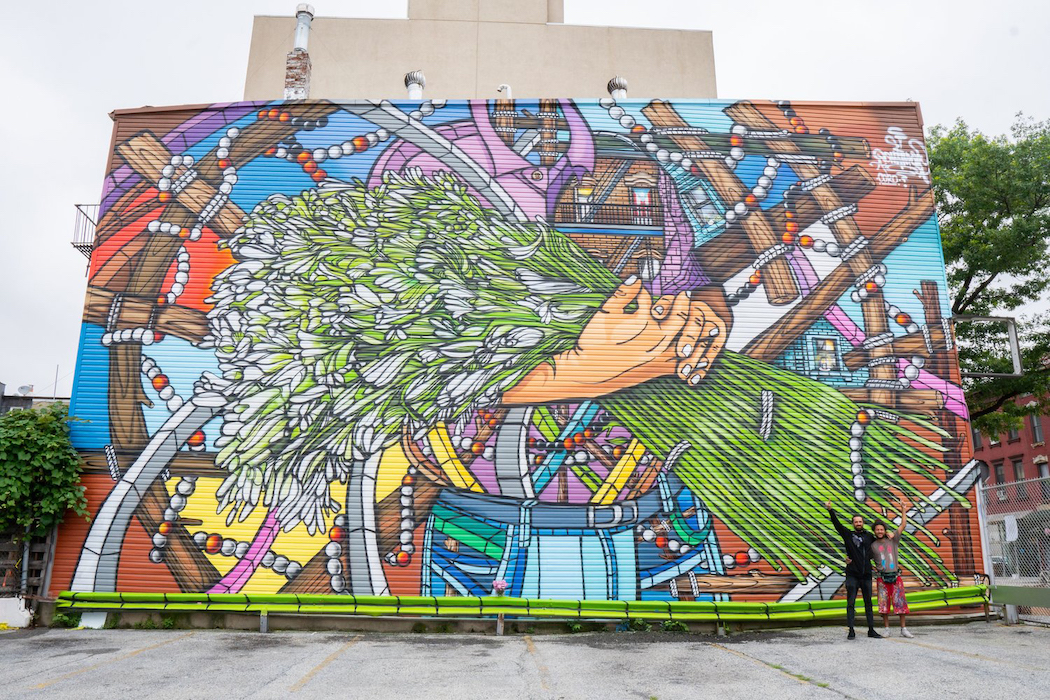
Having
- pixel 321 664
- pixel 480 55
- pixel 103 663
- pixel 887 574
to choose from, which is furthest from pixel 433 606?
pixel 480 55

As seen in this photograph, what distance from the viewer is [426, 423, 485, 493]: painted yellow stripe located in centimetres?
1109

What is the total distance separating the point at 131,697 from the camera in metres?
6.37

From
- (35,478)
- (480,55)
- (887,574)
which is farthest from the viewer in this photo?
(480,55)

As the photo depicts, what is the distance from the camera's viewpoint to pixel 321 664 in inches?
314

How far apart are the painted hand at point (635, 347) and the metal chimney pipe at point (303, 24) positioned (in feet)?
27.5

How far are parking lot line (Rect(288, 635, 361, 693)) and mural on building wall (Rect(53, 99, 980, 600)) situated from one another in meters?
1.20

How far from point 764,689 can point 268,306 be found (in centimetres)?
926

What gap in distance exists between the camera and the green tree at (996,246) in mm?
15680

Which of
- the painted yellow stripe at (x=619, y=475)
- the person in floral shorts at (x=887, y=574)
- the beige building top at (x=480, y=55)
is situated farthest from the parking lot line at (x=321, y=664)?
the beige building top at (x=480, y=55)

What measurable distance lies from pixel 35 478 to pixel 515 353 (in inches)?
299

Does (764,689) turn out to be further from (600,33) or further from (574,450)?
(600,33)

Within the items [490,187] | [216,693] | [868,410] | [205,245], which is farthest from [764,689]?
[205,245]

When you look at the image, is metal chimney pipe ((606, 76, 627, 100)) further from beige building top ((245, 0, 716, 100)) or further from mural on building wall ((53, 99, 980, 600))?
beige building top ((245, 0, 716, 100))
